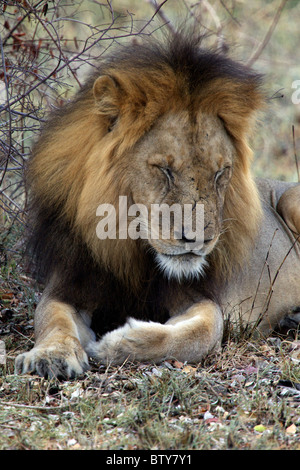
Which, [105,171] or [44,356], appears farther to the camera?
[105,171]

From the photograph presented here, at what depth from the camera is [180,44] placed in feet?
13.0

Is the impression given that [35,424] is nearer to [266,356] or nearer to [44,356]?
[44,356]

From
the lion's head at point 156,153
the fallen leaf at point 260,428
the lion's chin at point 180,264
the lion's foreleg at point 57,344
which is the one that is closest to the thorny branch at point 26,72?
the lion's head at point 156,153

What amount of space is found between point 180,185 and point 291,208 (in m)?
2.11

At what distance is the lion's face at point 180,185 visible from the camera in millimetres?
3688

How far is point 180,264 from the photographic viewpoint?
3818mm

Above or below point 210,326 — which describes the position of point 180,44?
above

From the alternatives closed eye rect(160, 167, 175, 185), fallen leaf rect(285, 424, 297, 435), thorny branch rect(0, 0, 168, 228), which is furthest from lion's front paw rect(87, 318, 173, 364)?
thorny branch rect(0, 0, 168, 228)

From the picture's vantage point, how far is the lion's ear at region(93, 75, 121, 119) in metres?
3.79

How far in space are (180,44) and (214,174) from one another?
791mm

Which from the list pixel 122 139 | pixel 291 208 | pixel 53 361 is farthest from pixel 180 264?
pixel 291 208

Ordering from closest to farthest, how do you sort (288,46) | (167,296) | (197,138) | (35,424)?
(35,424), (197,138), (167,296), (288,46)

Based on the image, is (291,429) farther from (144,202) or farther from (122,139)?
(122,139)

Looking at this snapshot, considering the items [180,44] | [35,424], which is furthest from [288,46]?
[35,424]
